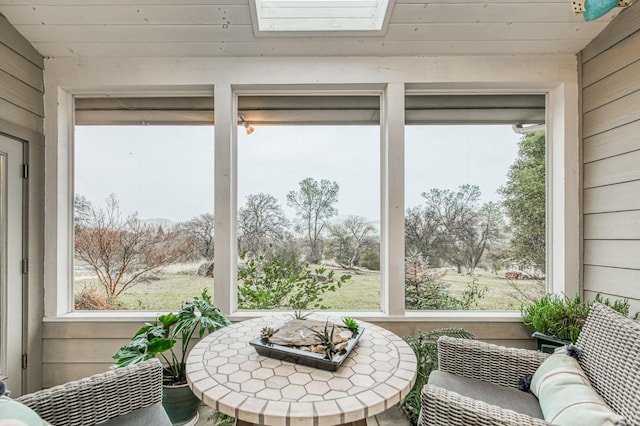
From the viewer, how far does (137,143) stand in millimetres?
2367

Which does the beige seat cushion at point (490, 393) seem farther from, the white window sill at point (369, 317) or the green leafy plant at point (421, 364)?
the white window sill at point (369, 317)

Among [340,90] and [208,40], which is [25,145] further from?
[340,90]

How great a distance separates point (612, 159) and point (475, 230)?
894 mm

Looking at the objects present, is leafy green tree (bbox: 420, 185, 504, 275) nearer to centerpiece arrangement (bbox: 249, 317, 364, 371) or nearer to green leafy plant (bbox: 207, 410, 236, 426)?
centerpiece arrangement (bbox: 249, 317, 364, 371)

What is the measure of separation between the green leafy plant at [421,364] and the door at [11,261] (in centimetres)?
242

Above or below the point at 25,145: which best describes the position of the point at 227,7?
above

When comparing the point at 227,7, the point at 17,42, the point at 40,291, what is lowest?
the point at 40,291

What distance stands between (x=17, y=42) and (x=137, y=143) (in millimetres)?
865

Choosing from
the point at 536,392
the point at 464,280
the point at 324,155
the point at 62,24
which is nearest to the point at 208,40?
the point at 62,24

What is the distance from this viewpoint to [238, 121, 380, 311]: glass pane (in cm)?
234

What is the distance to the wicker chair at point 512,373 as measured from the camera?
3.30 ft

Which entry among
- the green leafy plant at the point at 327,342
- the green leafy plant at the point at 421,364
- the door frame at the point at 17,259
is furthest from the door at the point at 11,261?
the green leafy plant at the point at 421,364

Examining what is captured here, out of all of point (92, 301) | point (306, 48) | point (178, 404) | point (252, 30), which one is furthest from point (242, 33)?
point (178, 404)

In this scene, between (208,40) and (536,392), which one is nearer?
(536,392)
